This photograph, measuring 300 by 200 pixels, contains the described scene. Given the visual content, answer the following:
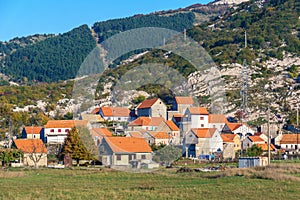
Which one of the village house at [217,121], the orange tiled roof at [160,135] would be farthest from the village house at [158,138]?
the village house at [217,121]

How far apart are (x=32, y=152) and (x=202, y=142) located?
20.4 m

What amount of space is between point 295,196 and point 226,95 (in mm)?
69080

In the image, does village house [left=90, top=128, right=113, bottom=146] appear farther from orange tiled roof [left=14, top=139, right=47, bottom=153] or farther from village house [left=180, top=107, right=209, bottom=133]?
village house [left=180, top=107, right=209, bottom=133]

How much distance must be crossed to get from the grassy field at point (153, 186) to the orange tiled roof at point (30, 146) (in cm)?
1872

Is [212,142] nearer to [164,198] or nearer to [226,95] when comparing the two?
[226,95]

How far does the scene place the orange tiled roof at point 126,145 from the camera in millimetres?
56312

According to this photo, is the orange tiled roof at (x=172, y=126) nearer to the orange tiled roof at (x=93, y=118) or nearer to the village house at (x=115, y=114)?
the orange tiled roof at (x=93, y=118)

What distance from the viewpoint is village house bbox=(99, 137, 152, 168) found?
5575cm

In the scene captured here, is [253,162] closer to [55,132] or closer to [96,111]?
[55,132]

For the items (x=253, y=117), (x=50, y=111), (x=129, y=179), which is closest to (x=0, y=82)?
(x=50, y=111)

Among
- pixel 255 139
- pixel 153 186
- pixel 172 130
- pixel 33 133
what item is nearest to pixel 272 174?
pixel 153 186

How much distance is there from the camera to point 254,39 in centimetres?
12838

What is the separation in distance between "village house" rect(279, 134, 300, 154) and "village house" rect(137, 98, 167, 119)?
19572 millimetres

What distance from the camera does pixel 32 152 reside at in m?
62.5
